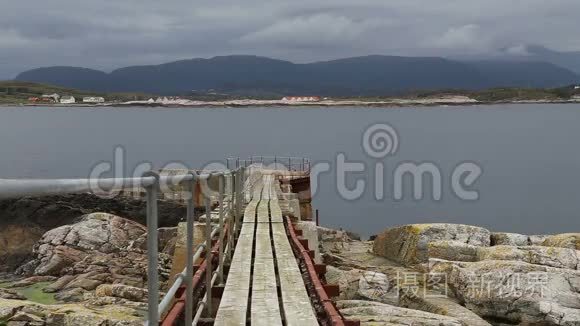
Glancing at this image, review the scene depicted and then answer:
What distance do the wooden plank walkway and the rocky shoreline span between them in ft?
4.66

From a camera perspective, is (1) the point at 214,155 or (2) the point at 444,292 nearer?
(2) the point at 444,292

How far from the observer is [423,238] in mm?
19500

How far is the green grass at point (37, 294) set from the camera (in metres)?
16.7

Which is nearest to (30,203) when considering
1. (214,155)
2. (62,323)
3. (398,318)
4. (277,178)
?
(277,178)

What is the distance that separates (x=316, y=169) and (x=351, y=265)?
5624cm

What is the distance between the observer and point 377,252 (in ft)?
78.8

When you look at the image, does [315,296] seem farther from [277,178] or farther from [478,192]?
[478,192]

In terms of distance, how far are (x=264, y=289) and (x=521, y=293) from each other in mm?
6472

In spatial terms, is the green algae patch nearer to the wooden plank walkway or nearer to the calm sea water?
the wooden plank walkway

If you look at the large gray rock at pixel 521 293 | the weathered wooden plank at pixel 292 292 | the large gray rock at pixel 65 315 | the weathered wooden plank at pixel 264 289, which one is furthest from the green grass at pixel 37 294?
the large gray rock at pixel 521 293

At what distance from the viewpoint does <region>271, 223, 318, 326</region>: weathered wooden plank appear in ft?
20.9

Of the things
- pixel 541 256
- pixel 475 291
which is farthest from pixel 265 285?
pixel 541 256

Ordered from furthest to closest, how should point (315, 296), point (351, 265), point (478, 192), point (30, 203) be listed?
point (478, 192)
point (30, 203)
point (351, 265)
point (315, 296)

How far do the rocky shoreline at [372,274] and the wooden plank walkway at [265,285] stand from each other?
55.9 inches
